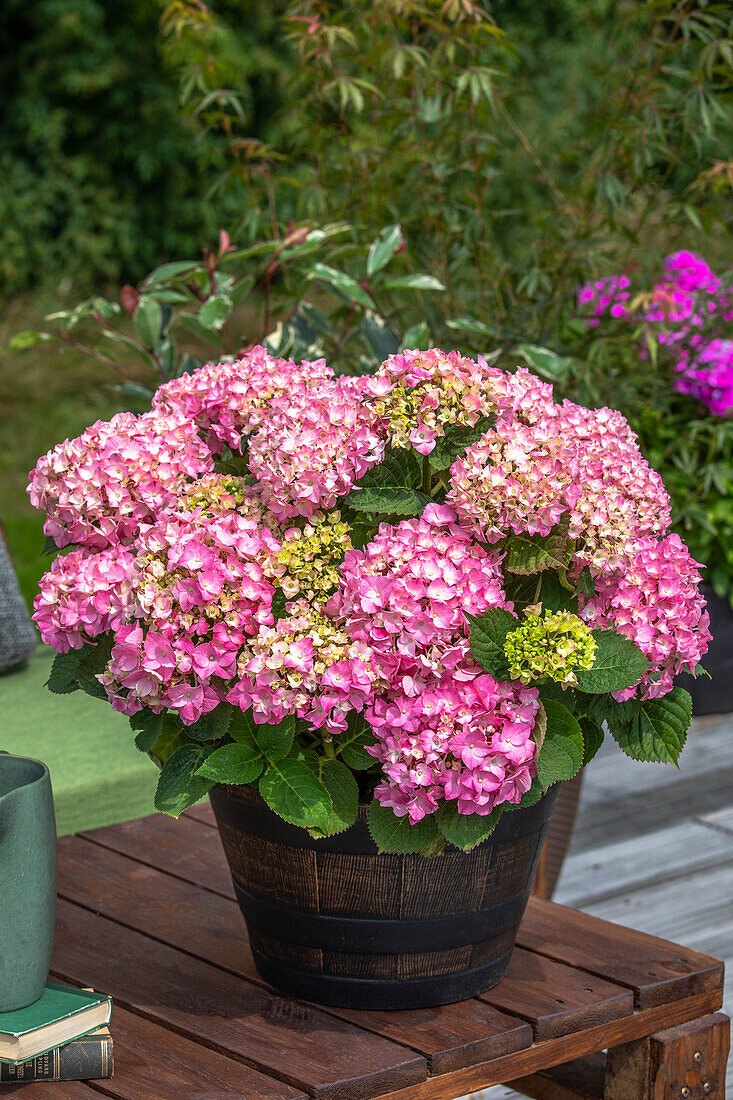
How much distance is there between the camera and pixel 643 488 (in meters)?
0.91

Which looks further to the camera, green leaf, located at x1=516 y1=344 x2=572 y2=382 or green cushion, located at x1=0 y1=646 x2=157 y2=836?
→ green leaf, located at x1=516 y1=344 x2=572 y2=382

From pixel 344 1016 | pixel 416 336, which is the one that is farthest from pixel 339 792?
pixel 416 336

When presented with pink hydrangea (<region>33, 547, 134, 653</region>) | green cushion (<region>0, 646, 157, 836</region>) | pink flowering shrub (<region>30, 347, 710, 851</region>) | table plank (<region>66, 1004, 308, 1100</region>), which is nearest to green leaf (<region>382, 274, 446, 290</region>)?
green cushion (<region>0, 646, 157, 836</region>)

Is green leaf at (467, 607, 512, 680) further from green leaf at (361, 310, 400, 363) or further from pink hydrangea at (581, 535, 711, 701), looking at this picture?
green leaf at (361, 310, 400, 363)

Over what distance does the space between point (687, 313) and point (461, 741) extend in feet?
6.93

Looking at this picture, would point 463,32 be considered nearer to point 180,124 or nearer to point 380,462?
point 380,462

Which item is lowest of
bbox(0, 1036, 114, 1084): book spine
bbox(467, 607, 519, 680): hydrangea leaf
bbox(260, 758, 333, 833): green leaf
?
bbox(0, 1036, 114, 1084): book spine

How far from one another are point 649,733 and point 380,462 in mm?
298

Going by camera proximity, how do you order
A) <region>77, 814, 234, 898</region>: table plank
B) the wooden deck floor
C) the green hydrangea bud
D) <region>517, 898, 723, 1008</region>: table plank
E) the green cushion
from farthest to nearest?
the wooden deck floor → the green cushion → <region>77, 814, 234, 898</region>: table plank → <region>517, 898, 723, 1008</region>: table plank → the green hydrangea bud

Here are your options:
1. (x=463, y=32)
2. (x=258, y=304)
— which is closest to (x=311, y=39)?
(x=463, y=32)

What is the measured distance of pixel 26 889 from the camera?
35.2 inches

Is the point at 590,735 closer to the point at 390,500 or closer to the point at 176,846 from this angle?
the point at 390,500

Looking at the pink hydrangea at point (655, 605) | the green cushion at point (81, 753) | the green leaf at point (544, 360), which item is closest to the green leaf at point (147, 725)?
the pink hydrangea at point (655, 605)

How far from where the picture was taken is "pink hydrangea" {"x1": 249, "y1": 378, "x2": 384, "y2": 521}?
88cm
